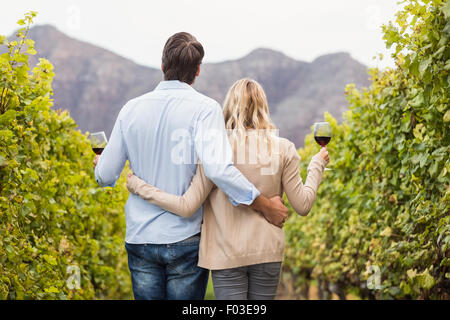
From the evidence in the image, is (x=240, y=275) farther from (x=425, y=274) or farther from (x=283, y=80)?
(x=283, y=80)

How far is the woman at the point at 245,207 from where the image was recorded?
2566 millimetres

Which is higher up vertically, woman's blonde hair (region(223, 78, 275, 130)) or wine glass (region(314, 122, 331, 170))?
woman's blonde hair (region(223, 78, 275, 130))

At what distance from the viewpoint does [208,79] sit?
80.9 ft

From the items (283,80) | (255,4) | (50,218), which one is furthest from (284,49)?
(50,218)

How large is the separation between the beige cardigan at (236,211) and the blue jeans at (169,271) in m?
0.06

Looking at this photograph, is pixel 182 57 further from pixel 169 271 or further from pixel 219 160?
pixel 169 271

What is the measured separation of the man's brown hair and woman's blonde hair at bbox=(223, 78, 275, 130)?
237 millimetres

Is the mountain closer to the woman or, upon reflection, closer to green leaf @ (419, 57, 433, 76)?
green leaf @ (419, 57, 433, 76)

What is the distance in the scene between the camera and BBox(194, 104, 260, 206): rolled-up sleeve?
2.45 metres

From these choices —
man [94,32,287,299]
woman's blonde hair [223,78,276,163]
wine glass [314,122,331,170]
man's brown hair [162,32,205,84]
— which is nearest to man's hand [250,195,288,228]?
man [94,32,287,299]

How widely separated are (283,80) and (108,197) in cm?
2181

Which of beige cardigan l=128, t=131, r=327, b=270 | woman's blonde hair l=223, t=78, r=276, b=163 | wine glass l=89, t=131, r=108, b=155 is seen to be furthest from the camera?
wine glass l=89, t=131, r=108, b=155

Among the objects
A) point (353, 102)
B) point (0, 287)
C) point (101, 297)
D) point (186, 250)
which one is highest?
point (353, 102)
